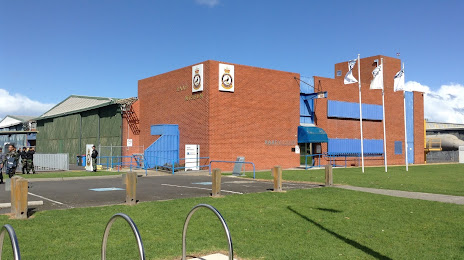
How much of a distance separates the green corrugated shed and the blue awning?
17.3m

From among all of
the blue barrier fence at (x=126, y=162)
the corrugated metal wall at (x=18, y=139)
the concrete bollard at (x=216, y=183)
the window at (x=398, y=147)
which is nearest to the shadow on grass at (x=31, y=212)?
the concrete bollard at (x=216, y=183)

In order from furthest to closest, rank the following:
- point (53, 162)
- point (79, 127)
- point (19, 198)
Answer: point (79, 127) < point (53, 162) < point (19, 198)

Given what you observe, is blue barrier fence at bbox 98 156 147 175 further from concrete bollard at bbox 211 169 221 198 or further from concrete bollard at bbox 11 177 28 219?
Result: concrete bollard at bbox 11 177 28 219

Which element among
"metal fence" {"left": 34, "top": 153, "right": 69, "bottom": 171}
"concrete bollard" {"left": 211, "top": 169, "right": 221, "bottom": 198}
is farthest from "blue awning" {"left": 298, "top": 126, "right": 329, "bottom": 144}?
"concrete bollard" {"left": 211, "top": 169, "right": 221, "bottom": 198}

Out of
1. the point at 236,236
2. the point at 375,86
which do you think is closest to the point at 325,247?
the point at 236,236

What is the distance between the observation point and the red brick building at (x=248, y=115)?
30672 mm

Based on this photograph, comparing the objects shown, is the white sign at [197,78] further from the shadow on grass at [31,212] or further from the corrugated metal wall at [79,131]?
the shadow on grass at [31,212]

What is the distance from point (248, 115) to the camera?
32.1 m

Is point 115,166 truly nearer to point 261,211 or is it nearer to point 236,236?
point 261,211

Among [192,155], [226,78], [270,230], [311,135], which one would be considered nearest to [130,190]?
[270,230]

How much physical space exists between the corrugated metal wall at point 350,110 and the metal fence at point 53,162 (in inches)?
963

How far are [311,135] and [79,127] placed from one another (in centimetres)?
2719

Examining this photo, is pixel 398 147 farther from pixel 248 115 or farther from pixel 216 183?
pixel 216 183

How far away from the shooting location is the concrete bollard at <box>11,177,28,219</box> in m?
9.22
